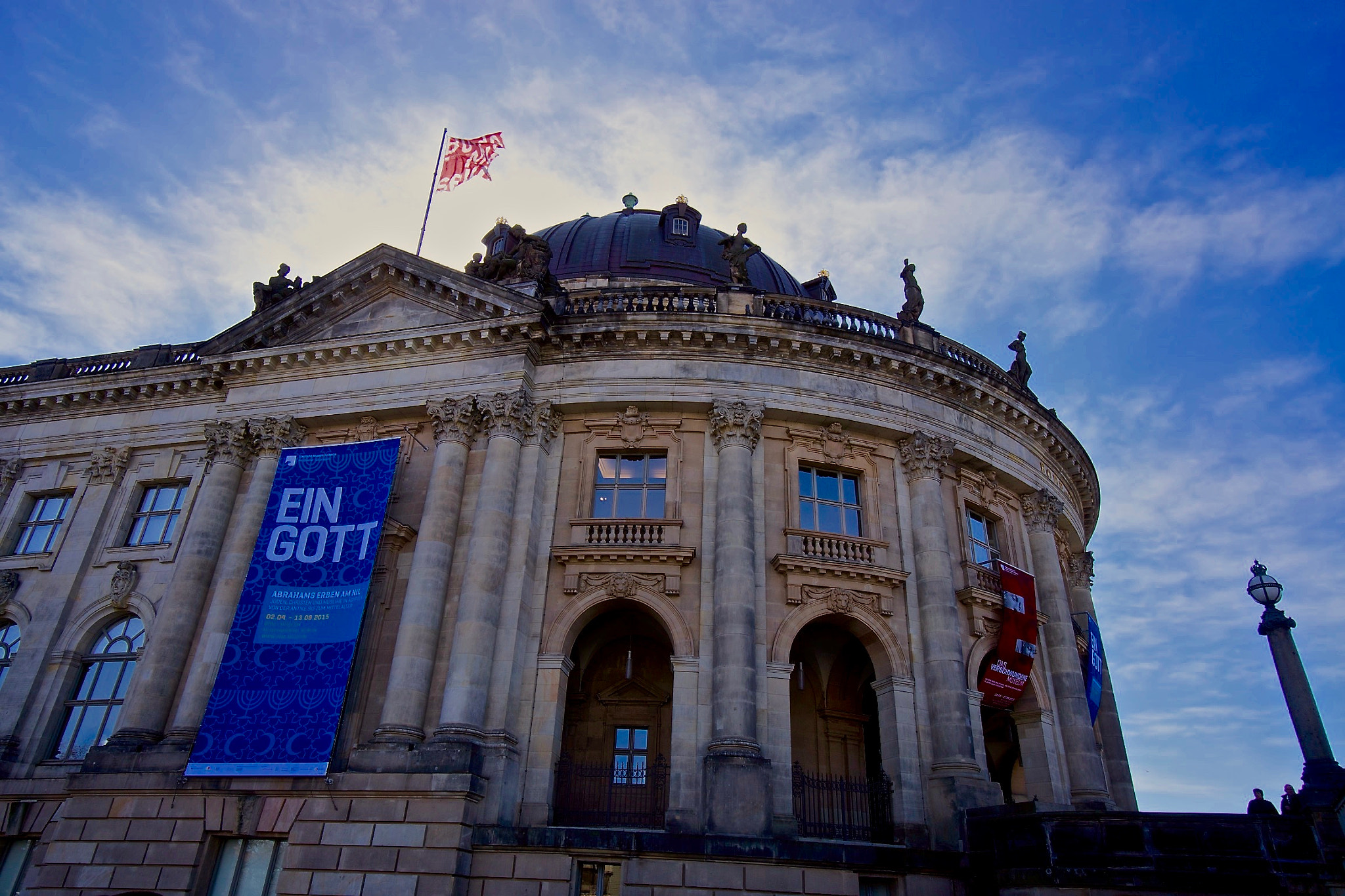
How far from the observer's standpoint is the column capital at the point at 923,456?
23.1 metres

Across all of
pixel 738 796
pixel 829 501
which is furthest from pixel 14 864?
pixel 829 501

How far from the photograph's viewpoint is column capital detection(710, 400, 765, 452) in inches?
866

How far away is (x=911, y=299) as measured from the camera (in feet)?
84.7

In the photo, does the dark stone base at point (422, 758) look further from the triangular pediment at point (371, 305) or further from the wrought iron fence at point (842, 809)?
the triangular pediment at point (371, 305)

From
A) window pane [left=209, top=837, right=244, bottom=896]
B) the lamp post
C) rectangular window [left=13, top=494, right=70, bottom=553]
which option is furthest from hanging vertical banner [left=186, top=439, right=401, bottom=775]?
the lamp post

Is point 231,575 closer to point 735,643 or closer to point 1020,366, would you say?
point 735,643

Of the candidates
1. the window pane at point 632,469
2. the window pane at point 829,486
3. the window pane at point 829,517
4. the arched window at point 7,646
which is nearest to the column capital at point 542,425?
the window pane at point 632,469

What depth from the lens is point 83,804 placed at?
64.7 ft

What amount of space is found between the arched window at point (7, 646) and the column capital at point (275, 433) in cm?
876

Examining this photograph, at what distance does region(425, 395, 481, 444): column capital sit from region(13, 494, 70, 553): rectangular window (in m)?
13.1

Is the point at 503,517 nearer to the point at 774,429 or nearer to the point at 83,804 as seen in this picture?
the point at 774,429

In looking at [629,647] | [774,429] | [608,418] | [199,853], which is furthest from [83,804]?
[774,429]

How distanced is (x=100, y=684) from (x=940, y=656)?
2170 cm

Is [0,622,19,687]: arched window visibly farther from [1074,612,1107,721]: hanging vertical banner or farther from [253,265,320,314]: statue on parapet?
[1074,612,1107,721]: hanging vertical banner
